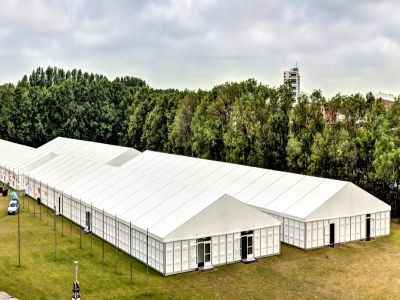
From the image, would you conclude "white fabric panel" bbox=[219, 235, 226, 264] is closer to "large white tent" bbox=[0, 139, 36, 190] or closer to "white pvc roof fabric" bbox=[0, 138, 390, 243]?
"white pvc roof fabric" bbox=[0, 138, 390, 243]

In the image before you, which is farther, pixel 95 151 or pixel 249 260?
pixel 95 151

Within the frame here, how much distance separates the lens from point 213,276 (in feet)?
72.7

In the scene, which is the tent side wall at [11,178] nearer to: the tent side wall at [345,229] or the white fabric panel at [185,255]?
the white fabric panel at [185,255]

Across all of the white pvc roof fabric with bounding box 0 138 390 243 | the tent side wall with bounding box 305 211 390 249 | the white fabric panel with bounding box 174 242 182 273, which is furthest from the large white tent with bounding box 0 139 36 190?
the tent side wall with bounding box 305 211 390 249

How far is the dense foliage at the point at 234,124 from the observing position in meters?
37.8

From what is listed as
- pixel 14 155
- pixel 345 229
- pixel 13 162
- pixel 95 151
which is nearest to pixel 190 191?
pixel 345 229

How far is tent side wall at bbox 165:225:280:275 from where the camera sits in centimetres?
2239

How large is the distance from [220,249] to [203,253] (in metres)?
0.97

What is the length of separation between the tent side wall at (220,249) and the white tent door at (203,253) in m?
0.21

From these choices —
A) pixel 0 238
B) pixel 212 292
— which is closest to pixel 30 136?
pixel 0 238

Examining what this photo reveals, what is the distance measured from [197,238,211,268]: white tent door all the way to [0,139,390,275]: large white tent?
47mm

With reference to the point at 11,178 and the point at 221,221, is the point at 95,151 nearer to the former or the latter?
the point at 11,178

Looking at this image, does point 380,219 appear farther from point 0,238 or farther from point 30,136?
point 30,136

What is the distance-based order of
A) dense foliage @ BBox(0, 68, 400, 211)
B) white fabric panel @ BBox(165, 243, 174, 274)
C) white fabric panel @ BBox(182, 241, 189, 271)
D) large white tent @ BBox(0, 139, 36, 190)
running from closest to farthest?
1. white fabric panel @ BBox(165, 243, 174, 274)
2. white fabric panel @ BBox(182, 241, 189, 271)
3. dense foliage @ BBox(0, 68, 400, 211)
4. large white tent @ BBox(0, 139, 36, 190)
